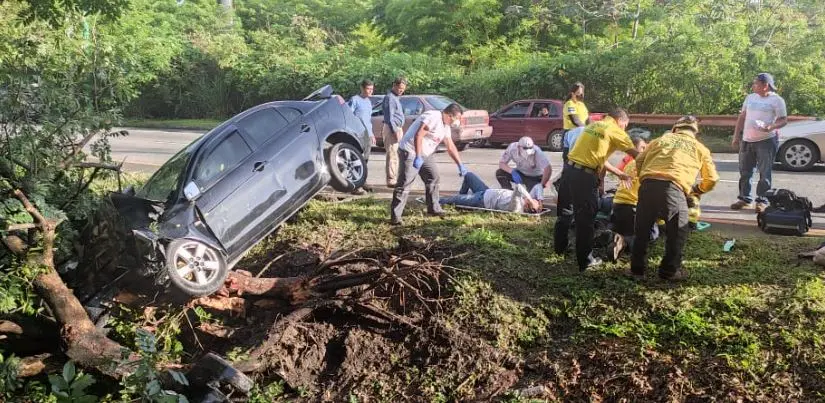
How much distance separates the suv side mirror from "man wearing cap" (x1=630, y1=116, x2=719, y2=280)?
4.30 metres

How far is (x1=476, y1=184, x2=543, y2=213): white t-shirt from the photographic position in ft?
26.0

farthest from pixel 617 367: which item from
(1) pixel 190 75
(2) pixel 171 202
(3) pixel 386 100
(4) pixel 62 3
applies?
(1) pixel 190 75

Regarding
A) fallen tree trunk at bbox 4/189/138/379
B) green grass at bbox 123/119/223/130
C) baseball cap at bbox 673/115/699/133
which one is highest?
baseball cap at bbox 673/115/699/133

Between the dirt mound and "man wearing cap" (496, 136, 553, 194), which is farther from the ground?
"man wearing cap" (496, 136, 553, 194)

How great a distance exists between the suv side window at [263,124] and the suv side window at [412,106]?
8252mm

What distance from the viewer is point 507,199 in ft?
26.3

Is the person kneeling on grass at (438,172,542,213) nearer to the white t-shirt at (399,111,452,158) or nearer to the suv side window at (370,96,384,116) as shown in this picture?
the white t-shirt at (399,111,452,158)

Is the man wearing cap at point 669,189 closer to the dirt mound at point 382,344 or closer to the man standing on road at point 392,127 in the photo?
the dirt mound at point 382,344

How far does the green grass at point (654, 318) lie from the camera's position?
440 centimetres

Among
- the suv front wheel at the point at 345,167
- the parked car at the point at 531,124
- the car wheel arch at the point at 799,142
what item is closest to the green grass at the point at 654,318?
the suv front wheel at the point at 345,167

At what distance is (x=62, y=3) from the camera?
25.3 feet

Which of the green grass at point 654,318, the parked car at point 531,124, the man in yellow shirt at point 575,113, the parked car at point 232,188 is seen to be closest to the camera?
the green grass at point 654,318

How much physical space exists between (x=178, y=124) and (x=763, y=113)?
73.9 feet

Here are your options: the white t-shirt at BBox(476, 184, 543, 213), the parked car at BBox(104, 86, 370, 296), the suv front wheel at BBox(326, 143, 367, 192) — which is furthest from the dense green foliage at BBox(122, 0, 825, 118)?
the parked car at BBox(104, 86, 370, 296)
